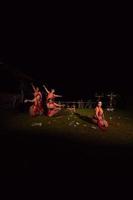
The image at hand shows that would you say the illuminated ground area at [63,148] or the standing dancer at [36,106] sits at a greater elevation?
the standing dancer at [36,106]

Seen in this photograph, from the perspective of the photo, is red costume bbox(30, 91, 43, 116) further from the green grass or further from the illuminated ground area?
the illuminated ground area

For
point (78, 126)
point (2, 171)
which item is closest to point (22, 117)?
point (78, 126)

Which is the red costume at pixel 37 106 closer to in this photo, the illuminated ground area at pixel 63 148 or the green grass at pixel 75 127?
the green grass at pixel 75 127

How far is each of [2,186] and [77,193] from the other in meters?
2.22

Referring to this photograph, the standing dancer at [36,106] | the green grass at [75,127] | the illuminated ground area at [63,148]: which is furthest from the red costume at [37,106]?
the illuminated ground area at [63,148]

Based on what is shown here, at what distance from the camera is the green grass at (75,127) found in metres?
15.5

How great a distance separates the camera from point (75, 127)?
17.6 meters

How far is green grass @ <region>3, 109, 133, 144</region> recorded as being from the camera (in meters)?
15.5

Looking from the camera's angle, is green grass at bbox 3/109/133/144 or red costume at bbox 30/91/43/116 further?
red costume at bbox 30/91/43/116

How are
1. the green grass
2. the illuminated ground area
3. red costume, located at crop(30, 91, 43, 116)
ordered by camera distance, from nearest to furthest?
the illuminated ground area
the green grass
red costume, located at crop(30, 91, 43, 116)

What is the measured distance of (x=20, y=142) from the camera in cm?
1374

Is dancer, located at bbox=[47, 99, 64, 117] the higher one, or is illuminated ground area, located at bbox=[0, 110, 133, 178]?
dancer, located at bbox=[47, 99, 64, 117]

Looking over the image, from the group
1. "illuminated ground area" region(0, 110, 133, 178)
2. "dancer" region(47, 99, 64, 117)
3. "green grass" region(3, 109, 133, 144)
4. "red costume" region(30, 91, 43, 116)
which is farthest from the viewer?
"dancer" region(47, 99, 64, 117)

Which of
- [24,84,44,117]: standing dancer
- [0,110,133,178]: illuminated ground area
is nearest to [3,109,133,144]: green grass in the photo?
[0,110,133,178]: illuminated ground area
